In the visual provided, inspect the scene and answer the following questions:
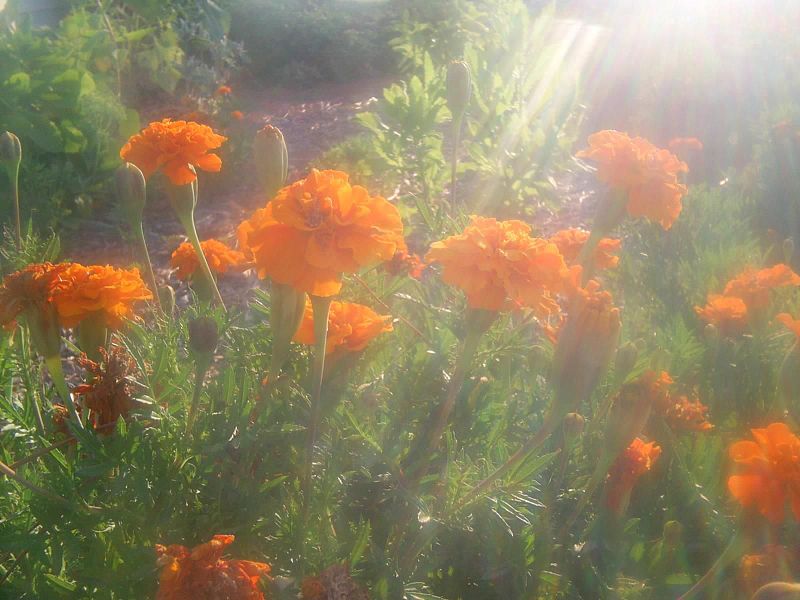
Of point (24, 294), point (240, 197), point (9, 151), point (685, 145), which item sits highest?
point (24, 294)

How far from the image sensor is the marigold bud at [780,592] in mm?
819

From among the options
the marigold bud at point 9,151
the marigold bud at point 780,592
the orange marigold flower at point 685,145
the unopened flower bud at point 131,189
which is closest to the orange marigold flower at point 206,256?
the unopened flower bud at point 131,189

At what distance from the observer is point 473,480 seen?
127 centimetres

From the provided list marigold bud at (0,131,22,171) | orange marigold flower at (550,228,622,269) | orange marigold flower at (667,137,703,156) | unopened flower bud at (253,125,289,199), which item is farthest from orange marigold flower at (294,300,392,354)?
orange marigold flower at (667,137,703,156)

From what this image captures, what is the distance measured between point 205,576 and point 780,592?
790 mm

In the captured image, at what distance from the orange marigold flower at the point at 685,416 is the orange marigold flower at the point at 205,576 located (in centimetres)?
118

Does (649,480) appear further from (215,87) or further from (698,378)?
(215,87)

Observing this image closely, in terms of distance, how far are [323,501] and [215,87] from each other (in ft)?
21.4

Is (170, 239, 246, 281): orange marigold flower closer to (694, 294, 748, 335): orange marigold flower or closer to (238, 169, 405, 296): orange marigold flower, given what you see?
(238, 169, 405, 296): orange marigold flower

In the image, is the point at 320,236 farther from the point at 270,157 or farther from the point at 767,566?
the point at 767,566

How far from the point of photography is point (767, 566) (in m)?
1.24

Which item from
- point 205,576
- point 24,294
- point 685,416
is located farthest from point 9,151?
point 685,416

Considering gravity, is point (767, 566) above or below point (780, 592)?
below

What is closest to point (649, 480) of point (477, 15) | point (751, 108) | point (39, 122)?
point (39, 122)
